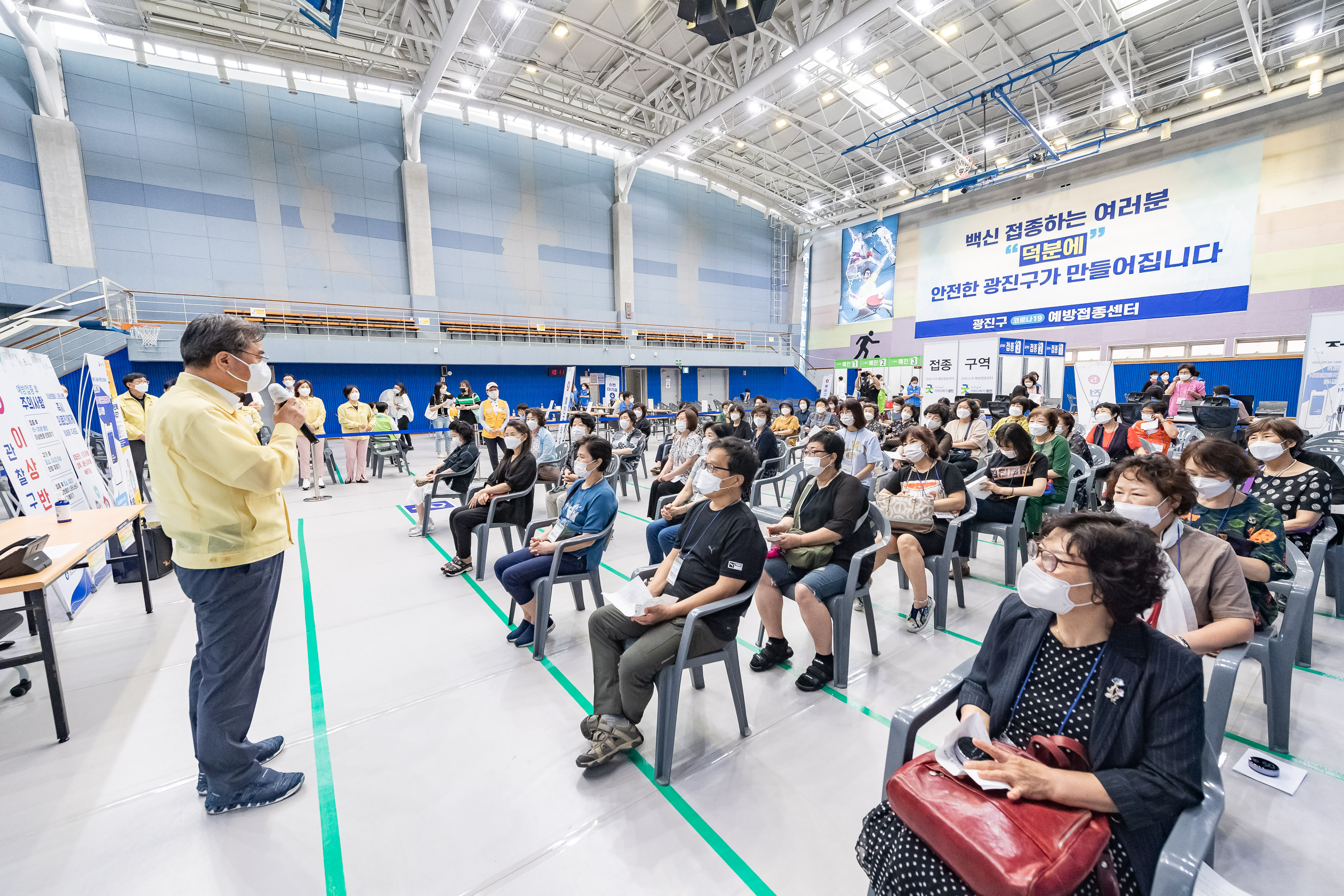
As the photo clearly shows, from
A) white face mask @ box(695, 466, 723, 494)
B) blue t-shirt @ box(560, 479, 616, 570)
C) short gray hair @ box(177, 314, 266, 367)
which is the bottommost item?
blue t-shirt @ box(560, 479, 616, 570)

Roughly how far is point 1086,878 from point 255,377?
2894 millimetres

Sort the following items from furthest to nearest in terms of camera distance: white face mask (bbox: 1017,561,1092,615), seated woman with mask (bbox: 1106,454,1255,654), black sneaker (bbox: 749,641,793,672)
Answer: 1. black sneaker (bbox: 749,641,793,672)
2. seated woman with mask (bbox: 1106,454,1255,654)
3. white face mask (bbox: 1017,561,1092,615)

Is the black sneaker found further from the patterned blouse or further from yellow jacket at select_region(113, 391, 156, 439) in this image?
yellow jacket at select_region(113, 391, 156, 439)

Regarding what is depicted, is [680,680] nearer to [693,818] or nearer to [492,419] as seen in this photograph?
[693,818]

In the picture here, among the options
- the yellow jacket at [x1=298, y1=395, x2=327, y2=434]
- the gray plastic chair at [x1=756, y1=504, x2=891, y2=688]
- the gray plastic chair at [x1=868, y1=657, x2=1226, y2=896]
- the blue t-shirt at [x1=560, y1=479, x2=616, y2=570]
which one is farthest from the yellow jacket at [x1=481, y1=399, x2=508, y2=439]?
the gray plastic chair at [x1=868, y1=657, x2=1226, y2=896]

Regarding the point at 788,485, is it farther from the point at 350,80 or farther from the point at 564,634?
the point at 350,80

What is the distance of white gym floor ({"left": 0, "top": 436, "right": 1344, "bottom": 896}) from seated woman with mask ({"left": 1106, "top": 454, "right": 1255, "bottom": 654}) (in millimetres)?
682

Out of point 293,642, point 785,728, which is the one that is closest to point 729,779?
point 785,728

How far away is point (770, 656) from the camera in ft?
9.65

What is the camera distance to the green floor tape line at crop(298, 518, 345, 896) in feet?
5.71

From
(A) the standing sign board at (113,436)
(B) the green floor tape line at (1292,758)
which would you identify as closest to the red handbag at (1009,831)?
(B) the green floor tape line at (1292,758)

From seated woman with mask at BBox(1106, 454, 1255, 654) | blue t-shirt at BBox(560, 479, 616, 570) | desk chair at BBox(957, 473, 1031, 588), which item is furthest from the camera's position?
desk chair at BBox(957, 473, 1031, 588)

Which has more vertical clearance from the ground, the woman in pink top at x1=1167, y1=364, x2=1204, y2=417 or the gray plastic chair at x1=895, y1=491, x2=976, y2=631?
the woman in pink top at x1=1167, y1=364, x2=1204, y2=417

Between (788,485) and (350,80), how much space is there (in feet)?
47.0
